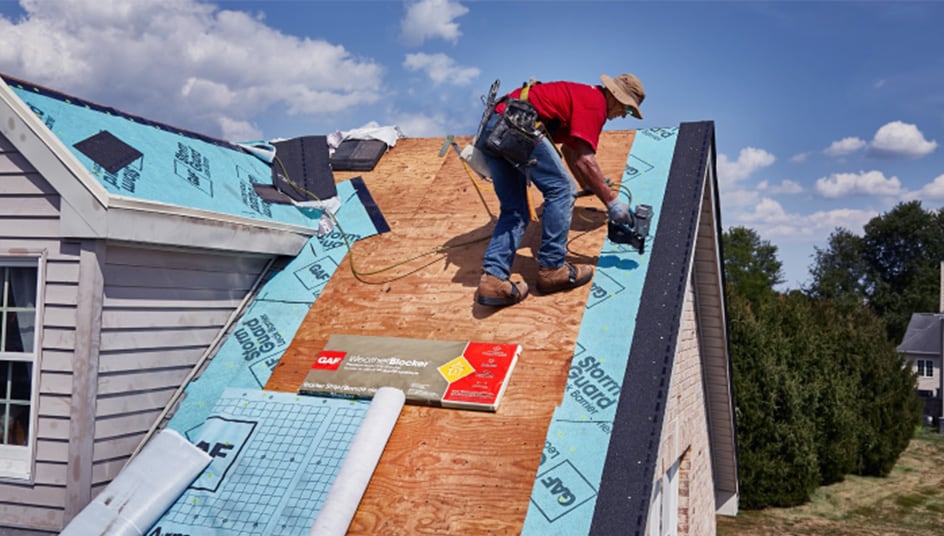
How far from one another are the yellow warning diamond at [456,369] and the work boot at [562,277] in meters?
0.97

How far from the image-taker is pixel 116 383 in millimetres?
5246

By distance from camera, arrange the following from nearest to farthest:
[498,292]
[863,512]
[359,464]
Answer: [359,464] → [498,292] → [863,512]

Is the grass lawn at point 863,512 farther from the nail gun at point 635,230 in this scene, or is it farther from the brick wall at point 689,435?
the nail gun at point 635,230

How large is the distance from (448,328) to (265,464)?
1682mm

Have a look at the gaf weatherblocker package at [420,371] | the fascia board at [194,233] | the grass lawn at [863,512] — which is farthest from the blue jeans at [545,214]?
the grass lawn at [863,512]

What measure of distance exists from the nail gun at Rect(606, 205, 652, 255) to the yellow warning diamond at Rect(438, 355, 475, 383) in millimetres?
1636

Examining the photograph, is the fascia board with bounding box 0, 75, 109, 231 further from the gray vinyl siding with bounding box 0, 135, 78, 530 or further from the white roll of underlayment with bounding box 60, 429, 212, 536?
the white roll of underlayment with bounding box 60, 429, 212, 536

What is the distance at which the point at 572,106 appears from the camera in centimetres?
583

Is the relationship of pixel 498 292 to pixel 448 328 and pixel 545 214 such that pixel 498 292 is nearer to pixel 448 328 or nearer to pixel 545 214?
pixel 448 328

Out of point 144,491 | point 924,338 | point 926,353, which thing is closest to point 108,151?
→ point 144,491

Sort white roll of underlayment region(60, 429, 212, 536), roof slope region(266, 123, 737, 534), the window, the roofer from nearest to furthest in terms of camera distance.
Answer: roof slope region(266, 123, 737, 534), white roll of underlayment region(60, 429, 212, 536), the window, the roofer

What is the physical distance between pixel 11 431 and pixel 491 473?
361 centimetres

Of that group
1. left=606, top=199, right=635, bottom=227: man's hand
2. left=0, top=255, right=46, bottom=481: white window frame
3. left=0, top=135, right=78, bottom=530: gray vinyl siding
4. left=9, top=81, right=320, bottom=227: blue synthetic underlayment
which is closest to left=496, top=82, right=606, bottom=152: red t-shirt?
left=606, top=199, right=635, bottom=227: man's hand

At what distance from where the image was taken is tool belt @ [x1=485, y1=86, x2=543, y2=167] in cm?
552
